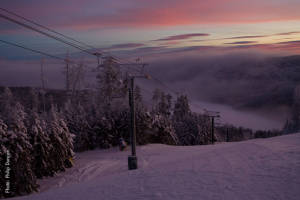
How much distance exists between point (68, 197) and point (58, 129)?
36.6 ft

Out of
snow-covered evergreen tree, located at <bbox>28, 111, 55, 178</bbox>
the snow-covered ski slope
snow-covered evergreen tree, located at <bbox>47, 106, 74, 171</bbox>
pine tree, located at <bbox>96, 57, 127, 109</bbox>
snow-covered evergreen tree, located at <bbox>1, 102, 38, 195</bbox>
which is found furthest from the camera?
pine tree, located at <bbox>96, 57, 127, 109</bbox>

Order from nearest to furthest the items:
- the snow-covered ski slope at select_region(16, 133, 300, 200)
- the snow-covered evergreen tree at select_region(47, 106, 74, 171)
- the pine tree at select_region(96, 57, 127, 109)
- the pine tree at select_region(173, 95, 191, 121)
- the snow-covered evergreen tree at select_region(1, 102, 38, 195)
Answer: the snow-covered ski slope at select_region(16, 133, 300, 200) < the snow-covered evergreen tree at select_region(1, 102, 38, 195) < the snow-covered evergreen tree at select_region(47, 106, 74, 171) < the pine tree at select_region(96, 57, 127, 109) < the pine tree at select_region(173, 95, 191, 121)

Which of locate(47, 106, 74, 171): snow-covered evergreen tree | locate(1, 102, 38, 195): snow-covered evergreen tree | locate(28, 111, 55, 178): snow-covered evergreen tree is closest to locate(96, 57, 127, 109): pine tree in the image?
locate(47, 106, 74, 171): snow-covered evergreen tree

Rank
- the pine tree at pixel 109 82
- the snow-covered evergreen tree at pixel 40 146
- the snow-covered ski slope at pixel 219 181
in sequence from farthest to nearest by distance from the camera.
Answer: the pine tree at pixel 109 82 < the snow-covered evergreen tree at pixel 40 146 < the snow-covered ski slope at pixel 219 181

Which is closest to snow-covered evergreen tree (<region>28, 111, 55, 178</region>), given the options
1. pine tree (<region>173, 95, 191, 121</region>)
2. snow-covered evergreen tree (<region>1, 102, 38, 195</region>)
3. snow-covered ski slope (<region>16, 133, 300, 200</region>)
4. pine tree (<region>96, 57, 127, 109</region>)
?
snow-covered evergreen tree (<region>1, 102, 38, 195</region>)

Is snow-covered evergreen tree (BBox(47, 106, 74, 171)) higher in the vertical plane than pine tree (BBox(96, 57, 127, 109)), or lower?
lower

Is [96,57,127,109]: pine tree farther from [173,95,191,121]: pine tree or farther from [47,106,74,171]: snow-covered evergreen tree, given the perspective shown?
[173,95,191,121]: pine tree

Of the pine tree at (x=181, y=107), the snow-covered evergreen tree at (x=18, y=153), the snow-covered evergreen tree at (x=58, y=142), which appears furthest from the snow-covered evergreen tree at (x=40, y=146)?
the pine tree at (x=181, y=107)

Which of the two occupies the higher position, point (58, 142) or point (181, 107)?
point (181, 107)

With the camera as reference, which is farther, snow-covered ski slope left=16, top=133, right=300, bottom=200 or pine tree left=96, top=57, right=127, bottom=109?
pine tree left=96, top=57, right=127, bottom=109

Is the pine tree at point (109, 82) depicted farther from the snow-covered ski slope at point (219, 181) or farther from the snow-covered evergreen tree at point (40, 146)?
the snow-covered ski slope at point (219, 181)

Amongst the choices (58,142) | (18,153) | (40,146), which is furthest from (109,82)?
(18,153)

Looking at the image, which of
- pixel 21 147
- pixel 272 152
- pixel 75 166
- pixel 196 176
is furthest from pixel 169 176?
pixel 75 166

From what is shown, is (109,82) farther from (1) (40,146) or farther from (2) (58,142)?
(1) (40,146)
